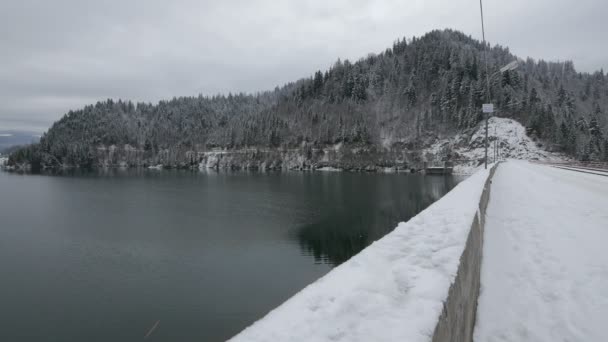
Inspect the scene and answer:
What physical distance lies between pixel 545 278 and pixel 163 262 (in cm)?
2361

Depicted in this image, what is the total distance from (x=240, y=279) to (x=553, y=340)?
18226mm

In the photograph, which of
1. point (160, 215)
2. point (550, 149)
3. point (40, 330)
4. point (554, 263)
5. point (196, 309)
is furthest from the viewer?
point (550, 149)

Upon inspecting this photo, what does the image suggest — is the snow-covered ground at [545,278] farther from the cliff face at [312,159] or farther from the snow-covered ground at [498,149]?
the cliff face at [312,159]

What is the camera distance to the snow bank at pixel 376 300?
312cm

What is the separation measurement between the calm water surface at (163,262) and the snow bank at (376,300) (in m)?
11.9

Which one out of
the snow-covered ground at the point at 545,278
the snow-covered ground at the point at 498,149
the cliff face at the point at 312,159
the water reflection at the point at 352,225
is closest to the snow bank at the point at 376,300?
the snow-covered ground at the point at 545,278

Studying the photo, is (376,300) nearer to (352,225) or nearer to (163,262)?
(163,262)

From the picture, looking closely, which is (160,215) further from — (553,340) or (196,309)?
(553,340)

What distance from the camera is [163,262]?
2430cm

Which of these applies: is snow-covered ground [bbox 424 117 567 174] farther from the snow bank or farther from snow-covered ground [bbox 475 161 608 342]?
the snow bank

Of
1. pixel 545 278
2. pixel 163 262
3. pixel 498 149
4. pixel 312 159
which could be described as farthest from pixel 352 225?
pixel 312 159

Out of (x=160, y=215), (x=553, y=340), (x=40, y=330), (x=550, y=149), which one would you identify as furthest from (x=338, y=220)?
(x=550, y=149)

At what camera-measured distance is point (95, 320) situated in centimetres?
1599

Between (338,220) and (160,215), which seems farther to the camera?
(160,215)
